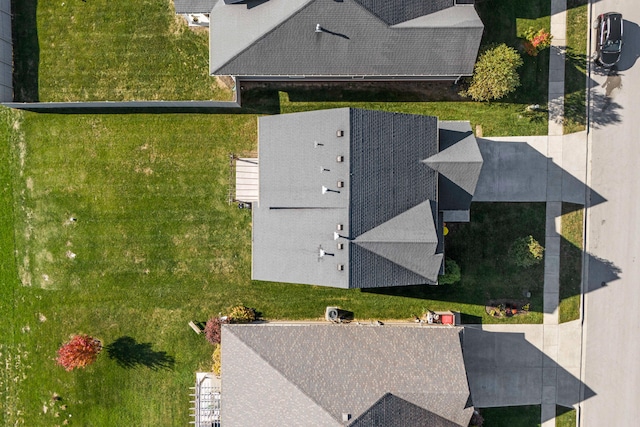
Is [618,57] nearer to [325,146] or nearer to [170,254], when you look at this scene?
[325,146]

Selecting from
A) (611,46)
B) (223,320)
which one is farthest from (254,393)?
(611,46)

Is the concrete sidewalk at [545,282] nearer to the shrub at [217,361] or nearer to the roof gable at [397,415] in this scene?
the roof gable at [397,415]

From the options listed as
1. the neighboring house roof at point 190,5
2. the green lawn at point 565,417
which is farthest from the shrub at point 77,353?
the green lawn at point 565,417

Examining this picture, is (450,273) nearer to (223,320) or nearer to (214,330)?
(223,320)

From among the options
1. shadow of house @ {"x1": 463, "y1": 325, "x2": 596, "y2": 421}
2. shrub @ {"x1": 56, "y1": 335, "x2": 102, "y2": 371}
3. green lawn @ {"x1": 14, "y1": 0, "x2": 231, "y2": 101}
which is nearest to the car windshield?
shadow of house @ {"x1": 463, "y1": 325, "x2": 596, "y2": 421}

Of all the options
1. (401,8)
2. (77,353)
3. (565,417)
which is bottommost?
(565,417)

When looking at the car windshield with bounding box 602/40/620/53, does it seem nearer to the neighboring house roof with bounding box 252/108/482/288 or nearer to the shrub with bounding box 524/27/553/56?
the shrub with bounding box 524/27/553/56
